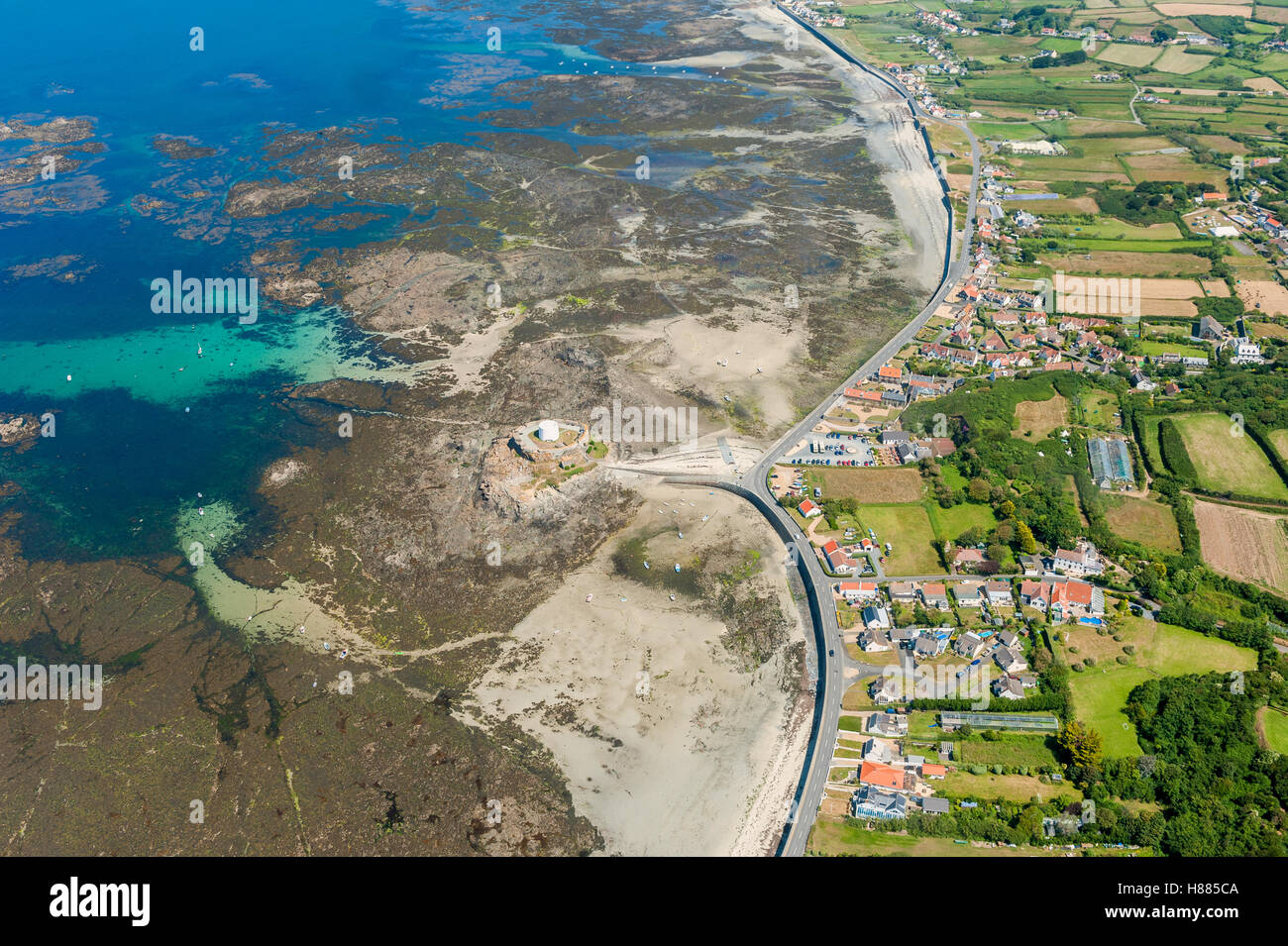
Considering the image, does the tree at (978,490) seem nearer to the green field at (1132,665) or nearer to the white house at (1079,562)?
the white house at (1079,562)

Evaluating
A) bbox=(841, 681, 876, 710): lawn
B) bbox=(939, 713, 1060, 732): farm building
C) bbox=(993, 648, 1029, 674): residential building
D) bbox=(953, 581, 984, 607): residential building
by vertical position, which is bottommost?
bbox=(841, 681, 876, 710): lawn

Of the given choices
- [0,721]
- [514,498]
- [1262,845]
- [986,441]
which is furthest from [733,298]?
[0,721]

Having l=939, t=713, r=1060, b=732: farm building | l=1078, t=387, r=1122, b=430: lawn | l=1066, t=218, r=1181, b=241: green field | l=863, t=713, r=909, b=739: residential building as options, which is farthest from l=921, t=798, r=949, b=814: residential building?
l=1066, t=218, r=1181, b=241: green field

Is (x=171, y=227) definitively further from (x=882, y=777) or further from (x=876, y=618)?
(x=882, y=777)

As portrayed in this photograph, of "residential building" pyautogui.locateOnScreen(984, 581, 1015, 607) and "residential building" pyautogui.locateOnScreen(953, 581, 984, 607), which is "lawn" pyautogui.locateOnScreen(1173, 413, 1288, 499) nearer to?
"residential building" pyautogui.locateOnScreen(984, 581, 1015, 607)

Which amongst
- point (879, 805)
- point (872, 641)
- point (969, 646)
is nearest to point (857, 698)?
point (872, 641)

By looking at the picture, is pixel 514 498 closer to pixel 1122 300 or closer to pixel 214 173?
pixel 1122 300
